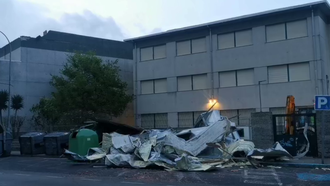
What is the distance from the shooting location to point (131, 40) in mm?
36562

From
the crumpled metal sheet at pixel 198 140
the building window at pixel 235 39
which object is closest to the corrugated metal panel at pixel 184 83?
the building window at pixel 235 39

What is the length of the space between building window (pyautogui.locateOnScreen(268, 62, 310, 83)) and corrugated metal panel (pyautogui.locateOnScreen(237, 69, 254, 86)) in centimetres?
140

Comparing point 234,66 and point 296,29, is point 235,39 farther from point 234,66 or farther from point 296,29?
point 296,29

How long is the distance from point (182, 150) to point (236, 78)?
15.3m

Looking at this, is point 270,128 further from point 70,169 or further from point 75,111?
point 75,111

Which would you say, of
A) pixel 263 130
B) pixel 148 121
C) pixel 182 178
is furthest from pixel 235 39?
pixel 182 178

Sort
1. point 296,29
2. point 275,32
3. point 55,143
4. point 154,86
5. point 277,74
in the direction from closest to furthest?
point 55,143 → point 296,29 → point 277,74 → point 275,32 → point 154,86

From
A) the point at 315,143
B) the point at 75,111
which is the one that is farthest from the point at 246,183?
the point at 75,111

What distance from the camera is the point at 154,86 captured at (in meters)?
35.5

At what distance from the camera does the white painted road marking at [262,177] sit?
38.5 ft

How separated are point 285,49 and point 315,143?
495 inches

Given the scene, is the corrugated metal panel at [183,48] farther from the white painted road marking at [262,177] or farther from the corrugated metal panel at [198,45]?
the white painted road marking at [262,177]

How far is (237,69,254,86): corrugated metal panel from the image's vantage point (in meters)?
30.2

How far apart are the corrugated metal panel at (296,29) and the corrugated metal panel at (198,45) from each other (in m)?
6.95
